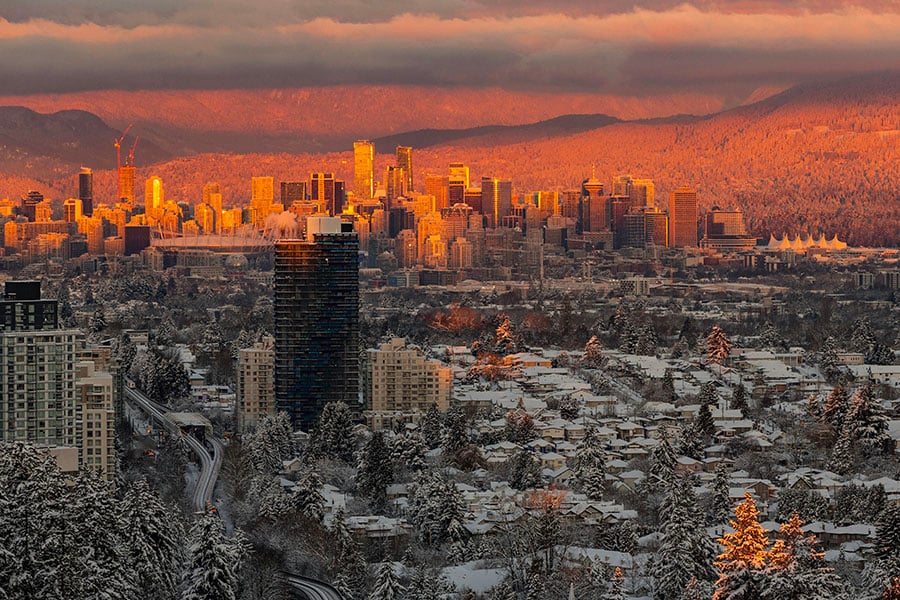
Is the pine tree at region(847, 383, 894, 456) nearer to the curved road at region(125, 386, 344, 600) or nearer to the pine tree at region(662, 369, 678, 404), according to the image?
the pine tree at region(662, 369, 678, 404)

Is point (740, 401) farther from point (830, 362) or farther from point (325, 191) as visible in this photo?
point (325, 191)

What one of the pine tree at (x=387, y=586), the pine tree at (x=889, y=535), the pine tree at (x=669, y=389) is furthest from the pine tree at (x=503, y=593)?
the pine tree at (x=669, y=389)

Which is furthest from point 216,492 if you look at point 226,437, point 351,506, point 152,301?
point 152,301

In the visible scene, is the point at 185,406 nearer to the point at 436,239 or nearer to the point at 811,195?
the point at 436,239

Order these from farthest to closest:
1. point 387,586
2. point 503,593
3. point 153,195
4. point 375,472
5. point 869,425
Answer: point 153,195
point 869,425
point 375,472
point 503,593
point 387,586

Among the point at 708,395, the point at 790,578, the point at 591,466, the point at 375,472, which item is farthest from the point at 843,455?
the point at 790,578

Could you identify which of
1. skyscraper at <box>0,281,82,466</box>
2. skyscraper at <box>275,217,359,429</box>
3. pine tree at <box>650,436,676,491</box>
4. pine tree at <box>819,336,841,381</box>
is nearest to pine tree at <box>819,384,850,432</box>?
pine tree at <box>650,436,676,491</box>
